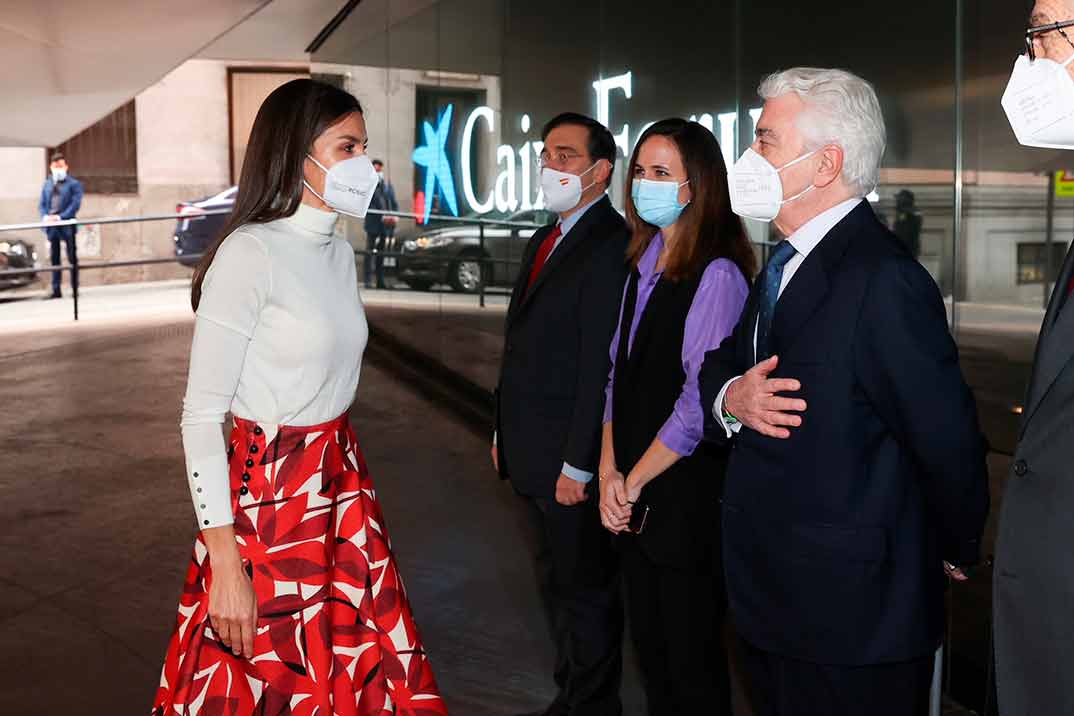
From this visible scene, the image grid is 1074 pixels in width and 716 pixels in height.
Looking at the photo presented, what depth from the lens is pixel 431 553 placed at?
484 cm

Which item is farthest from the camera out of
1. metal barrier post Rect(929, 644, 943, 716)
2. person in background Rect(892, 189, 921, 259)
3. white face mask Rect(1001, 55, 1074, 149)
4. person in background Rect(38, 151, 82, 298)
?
person in background Rect(38, 151, 82, 298)

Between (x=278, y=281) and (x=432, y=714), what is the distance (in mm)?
831

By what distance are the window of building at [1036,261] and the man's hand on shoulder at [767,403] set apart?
84.0 inches

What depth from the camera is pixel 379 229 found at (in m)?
11.6

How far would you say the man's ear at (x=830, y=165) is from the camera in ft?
6.49

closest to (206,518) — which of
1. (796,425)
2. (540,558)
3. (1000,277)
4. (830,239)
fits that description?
(796,425)

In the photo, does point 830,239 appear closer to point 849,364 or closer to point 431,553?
point 849,364

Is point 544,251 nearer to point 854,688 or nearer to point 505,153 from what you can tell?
point 854,688

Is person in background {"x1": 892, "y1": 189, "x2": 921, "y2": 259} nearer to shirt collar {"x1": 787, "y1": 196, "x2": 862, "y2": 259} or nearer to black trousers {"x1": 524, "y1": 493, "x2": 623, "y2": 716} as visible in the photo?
black trousers {"x1": 524, "y1": 493, "x2": 623, "y2": 716}

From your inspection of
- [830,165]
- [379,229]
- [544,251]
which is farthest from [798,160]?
[379,229]

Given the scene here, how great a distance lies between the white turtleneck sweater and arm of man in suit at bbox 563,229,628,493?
2.49ft

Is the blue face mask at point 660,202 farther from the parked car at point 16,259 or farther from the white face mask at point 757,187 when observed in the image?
the parked car at point 16,259

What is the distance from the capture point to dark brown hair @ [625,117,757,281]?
2638 mm

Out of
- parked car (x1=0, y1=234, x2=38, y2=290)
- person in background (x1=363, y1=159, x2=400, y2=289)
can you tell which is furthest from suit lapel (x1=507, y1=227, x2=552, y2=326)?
parked car (x1=0, y1=234, x2=38, y2=290)
